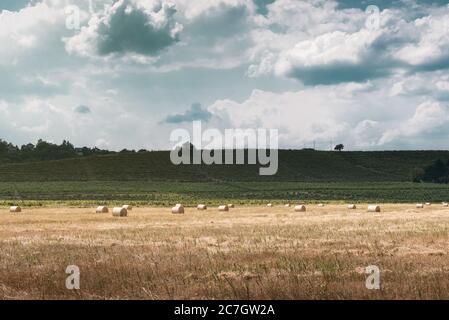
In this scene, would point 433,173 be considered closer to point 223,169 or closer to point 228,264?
point 223,169

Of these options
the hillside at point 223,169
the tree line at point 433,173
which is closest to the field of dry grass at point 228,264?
the hillside at point 223,169

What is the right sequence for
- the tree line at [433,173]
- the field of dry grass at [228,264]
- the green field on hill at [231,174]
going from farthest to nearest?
1. the tree line at [433,173]
2. the green field on hill at [231,174]
3. the field of dry grass at [228,264]

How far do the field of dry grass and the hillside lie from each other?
111 m

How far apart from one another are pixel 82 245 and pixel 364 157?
539 ft

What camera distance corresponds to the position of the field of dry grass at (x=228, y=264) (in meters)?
11.5

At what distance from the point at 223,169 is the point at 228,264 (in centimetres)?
13185

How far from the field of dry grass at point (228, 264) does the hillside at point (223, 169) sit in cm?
11103

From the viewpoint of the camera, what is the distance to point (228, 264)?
15148 millimetres

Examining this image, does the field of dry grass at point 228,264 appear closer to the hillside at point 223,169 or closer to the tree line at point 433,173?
the hillside at point 223,169

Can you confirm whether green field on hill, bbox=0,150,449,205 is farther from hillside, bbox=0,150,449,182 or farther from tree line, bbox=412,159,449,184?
tree line, bbox=412,159,449,184
